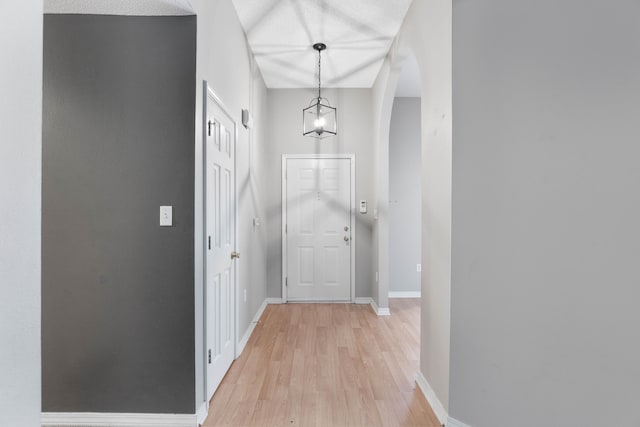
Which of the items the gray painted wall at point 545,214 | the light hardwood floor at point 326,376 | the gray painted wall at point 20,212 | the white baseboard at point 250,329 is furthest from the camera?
the white baseboard at point 250,329

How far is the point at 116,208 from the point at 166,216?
0.30 metres

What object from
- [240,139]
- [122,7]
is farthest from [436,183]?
[122,7]

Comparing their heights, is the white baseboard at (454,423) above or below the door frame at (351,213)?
below

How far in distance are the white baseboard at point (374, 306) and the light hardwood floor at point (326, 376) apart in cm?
13

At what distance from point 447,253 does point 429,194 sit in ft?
1.57

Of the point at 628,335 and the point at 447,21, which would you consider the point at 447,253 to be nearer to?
the point at 628,335

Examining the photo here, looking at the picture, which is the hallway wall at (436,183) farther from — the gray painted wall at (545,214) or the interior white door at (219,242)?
the interior white door at (219,242)

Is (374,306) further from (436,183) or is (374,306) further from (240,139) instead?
(240,139)

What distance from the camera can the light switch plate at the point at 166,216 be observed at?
6.12ft

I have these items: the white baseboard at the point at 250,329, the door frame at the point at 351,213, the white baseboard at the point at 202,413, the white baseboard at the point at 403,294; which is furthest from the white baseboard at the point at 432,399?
the white baseboard at the point at 403,294

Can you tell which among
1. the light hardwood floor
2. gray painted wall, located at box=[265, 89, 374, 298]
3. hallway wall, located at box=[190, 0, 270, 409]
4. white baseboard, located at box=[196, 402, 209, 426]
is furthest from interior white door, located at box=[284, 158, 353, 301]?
white baseboard, located at box=[196, 402, 209, 426]

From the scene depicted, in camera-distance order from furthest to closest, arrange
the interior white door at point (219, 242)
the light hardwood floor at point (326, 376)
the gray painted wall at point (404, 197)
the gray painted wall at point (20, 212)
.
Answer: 1. the gray painted wall at point (404, 197)
2. the interior white door at point (219, 242)
3. the light hardwood floor at point (326, 376)
4. the gray painted wall at point (20, 212)

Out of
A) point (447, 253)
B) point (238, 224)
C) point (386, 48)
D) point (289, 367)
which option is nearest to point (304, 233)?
point (238, 224)

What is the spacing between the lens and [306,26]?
2949 millimetres
